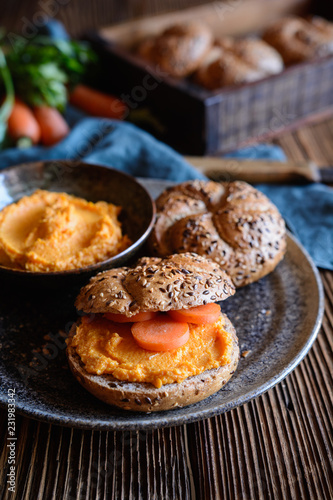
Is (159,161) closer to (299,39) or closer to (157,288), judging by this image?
Result: (157,288)

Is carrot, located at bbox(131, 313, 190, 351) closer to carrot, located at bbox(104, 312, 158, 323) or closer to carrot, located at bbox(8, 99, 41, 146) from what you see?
carrot, located at bbox(104, 312, 158, 323)

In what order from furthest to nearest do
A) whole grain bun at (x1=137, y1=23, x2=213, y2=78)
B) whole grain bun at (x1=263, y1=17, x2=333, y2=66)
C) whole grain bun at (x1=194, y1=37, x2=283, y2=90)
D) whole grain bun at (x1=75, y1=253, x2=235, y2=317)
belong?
1. whole grain bun at (x1=263, y1=17, x2=333, y2=66)
2. whole grain bun at (x1=137, y1=23, x2=213, y2=78)
3. whole grain bun at (x1=194, y1=37, x2=283, y2=90)
4. whole grain bun at (x1=75, y1=253, x2=235, y2=317)

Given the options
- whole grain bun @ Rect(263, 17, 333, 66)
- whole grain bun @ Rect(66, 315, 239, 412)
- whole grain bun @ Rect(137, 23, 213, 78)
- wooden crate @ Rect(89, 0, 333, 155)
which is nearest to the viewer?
whole grain bun @ Rect(66, 315, 239, 412)

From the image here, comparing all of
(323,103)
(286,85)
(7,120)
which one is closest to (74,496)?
(7,120)

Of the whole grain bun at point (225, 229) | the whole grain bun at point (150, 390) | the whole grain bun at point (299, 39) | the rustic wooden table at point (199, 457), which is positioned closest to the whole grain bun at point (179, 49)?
the whole grain bun at point (299, 39)

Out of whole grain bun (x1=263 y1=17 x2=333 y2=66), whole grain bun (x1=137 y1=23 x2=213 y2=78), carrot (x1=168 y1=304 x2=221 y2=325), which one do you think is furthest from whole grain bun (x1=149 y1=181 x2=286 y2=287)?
whole grain bun (x1=263 y1=17 x2=333 y2=66)

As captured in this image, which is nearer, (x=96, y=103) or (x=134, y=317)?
(x=134, y=317)

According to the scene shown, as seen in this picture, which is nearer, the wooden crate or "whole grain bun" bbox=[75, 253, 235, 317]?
"whole grain bun" bbox=[75, 253, 235, 317]

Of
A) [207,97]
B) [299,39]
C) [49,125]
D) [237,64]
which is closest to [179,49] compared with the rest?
[237,64]
